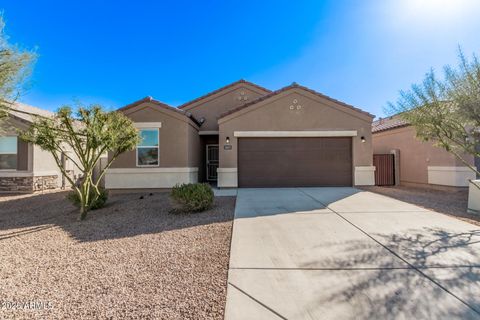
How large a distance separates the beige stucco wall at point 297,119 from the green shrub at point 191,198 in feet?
16.1

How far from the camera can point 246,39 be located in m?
14.2

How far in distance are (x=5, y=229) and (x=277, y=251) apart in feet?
23.8

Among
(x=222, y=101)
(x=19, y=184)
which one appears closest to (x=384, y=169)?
(x=222, y=101)

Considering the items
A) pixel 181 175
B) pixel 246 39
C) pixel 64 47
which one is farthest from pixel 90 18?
pixel 181 175

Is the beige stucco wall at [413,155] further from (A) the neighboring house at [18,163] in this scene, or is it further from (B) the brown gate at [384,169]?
(A) the neighboring house at [18,163]

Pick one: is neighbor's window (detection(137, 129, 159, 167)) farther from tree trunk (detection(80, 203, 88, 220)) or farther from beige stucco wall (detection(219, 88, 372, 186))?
tree trunk (detection(80, 203, 88, 220))

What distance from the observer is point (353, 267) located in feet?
A: 13.2

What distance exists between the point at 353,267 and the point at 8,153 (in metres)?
17.5

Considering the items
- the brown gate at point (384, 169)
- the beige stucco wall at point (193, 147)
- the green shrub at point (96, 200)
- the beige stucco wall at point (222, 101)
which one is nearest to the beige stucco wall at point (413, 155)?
the brown gate at point (384, 169)

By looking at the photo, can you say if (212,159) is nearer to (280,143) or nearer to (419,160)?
(280,143)

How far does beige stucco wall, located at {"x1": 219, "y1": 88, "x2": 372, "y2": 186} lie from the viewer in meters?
12.8

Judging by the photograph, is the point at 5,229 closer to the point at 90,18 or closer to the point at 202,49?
the point at 90,18

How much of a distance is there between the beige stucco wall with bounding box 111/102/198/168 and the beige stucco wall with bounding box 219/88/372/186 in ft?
6.55

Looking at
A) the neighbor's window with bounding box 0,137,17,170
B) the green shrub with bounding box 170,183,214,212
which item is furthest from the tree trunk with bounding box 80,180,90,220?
the neighbor's window with bounding box 0,137,17,170
